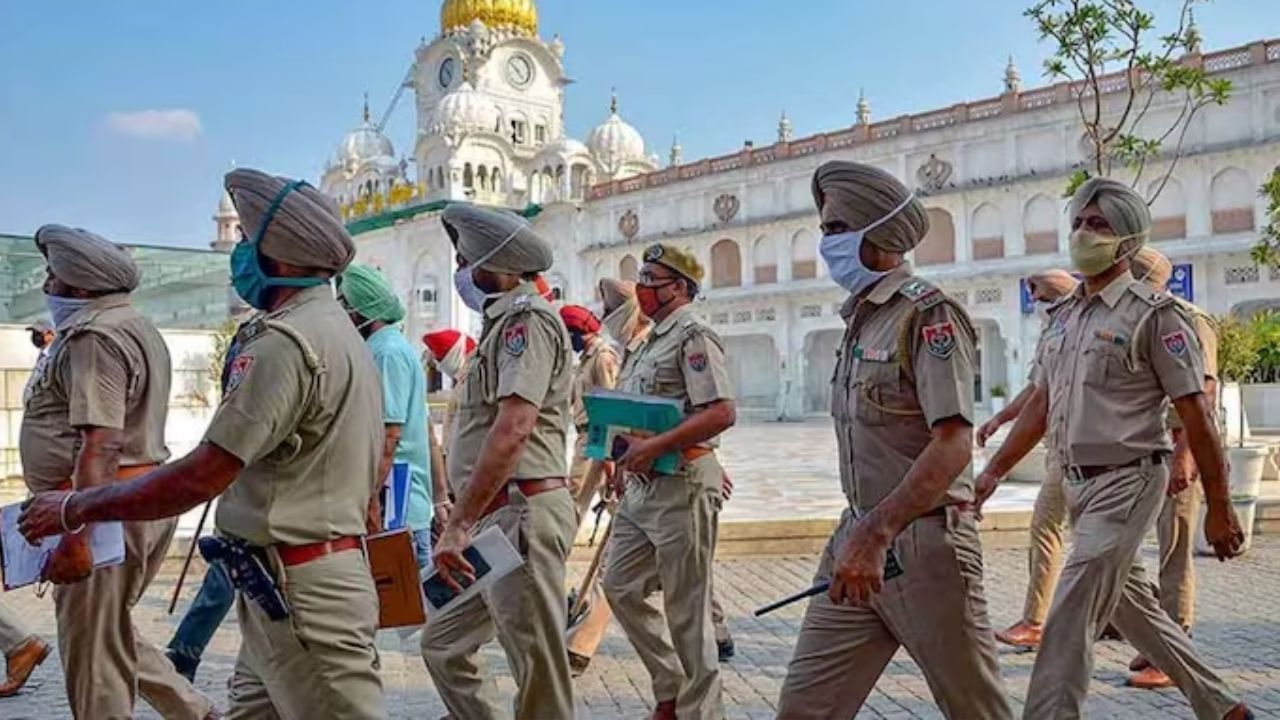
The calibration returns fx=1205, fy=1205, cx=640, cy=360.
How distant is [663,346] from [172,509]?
251cm

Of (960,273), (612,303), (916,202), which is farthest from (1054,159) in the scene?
(916,202)

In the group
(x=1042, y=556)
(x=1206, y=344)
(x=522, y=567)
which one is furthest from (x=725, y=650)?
(x=1206, y=344)

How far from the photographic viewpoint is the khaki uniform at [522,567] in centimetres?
387

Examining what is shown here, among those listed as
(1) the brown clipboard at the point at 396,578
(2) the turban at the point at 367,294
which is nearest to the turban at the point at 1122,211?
(1) the brown clipboard at the point at 396,578

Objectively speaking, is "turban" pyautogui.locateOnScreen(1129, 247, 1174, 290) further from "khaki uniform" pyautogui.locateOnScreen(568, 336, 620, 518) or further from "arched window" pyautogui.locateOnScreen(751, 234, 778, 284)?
"arched window" pyautogui.locateOnScreen(751, 234, 778, 284)

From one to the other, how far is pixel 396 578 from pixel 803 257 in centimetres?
3664

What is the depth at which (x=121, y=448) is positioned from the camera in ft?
12.5

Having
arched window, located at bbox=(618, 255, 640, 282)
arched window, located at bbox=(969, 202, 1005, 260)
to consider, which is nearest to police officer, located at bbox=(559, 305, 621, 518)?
arched window, located at bbox=(969, 202, 1005, 260)

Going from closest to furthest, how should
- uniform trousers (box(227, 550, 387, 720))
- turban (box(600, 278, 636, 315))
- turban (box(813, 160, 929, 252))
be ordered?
uniform trousers (box(227, 550, 387, 720)) < turban (box(813, 160, 929, 252)) < turban (box(600, 278, 636, 315))

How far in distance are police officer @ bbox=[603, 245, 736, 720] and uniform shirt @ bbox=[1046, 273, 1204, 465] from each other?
1268 mm

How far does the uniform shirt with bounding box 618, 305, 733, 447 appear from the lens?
184 inches

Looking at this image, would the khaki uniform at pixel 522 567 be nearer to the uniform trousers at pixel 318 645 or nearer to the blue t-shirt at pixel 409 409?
the uniform trousers at pixel 318 645

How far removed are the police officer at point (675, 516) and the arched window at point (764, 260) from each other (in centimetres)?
3509

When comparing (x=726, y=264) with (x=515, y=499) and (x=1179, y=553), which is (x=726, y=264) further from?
(x=515, y=499)
